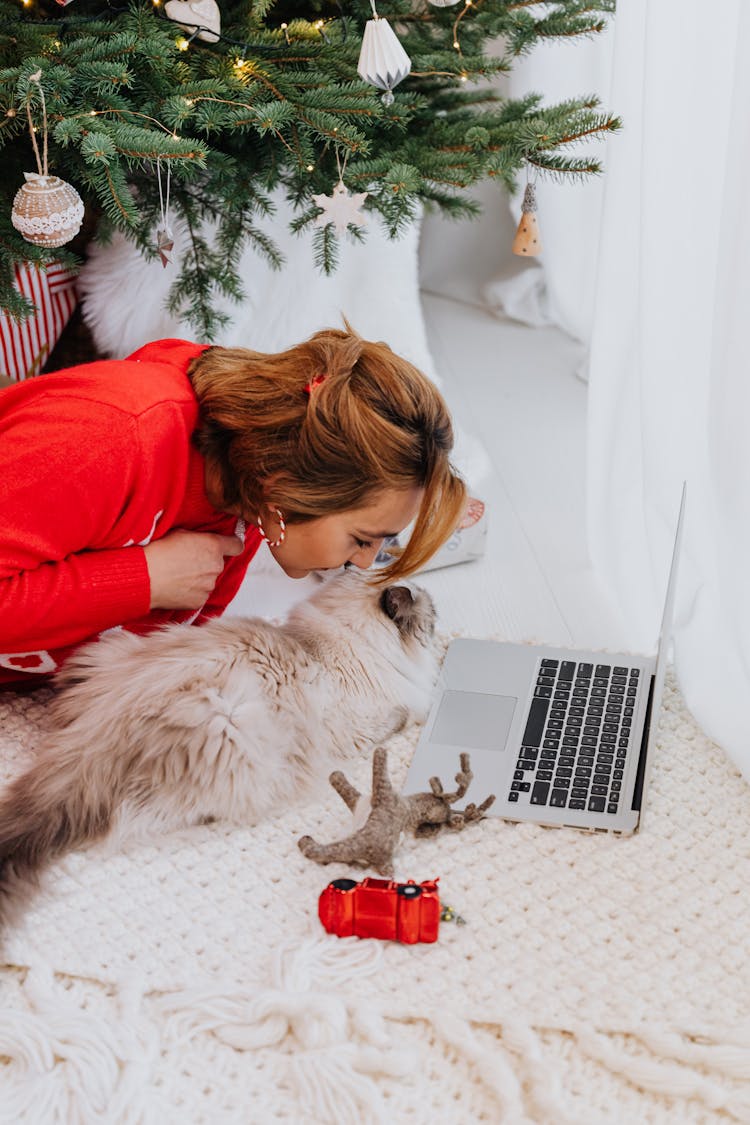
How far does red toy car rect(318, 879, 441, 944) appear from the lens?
101 centimetres

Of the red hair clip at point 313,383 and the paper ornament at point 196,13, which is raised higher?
the paper ornament at point 196,13

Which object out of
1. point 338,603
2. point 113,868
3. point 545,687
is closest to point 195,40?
point 338,603

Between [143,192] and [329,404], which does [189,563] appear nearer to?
[329,404]

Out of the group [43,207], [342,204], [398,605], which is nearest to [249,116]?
[342,204]

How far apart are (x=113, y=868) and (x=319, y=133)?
3.41 ft

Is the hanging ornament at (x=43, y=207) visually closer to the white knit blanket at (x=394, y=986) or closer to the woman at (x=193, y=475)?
the woman at (x=193, y=475)

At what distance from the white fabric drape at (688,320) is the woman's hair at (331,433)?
1.30 feet

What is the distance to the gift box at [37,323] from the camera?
1.81 m

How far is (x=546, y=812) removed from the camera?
1.18 metres

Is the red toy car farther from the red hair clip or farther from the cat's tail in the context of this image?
the red hair clip

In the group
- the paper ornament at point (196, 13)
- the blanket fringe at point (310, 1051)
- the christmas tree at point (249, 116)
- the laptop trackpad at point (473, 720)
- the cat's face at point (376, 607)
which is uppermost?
the paper ornament at point (196, 13)

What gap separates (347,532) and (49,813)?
17.9 inches

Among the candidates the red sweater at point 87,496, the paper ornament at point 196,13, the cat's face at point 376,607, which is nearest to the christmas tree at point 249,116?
the paper ornament at point 196,13

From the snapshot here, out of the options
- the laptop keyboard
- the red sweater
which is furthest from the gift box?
the laptop keyboard
